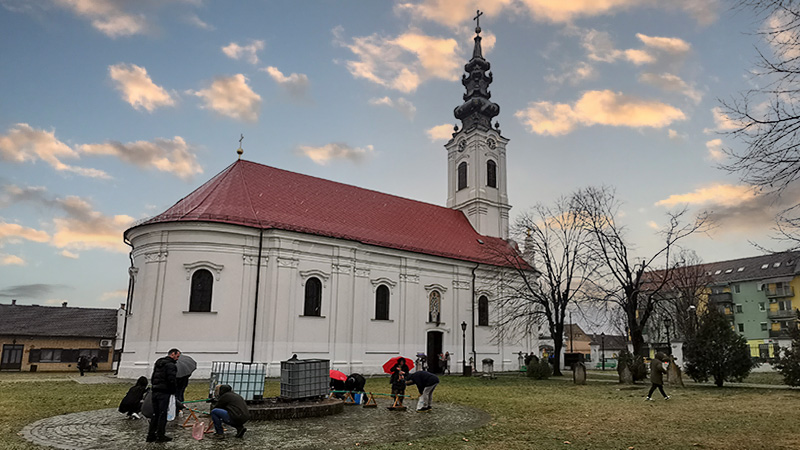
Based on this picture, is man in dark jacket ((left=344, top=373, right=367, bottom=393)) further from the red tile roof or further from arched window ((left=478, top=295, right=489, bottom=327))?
arched window ((left=478, top=295, right=489, bottom=327))

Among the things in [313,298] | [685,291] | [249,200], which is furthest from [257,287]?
[685,291]

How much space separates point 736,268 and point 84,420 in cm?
6814

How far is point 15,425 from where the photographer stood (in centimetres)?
1080

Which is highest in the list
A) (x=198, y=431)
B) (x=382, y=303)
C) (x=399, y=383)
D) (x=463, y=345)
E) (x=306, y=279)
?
(x=306, y=279)

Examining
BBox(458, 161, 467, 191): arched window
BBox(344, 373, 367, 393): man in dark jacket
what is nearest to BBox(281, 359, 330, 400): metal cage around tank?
BBox(344, 373, 367, 393): man in dark jacket

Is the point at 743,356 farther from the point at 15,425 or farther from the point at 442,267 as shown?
the point at 15,425

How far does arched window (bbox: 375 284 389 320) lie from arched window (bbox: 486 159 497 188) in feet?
48.8

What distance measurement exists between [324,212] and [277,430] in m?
20.5

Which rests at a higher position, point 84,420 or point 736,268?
point 736,268

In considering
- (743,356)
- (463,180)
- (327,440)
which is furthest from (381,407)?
(463,180)

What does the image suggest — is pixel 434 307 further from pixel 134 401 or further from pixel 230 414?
pixel 230 414

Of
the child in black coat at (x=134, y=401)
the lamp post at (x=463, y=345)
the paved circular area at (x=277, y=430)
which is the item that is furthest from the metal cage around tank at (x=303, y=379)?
the lamp post at (x=463, y=345)

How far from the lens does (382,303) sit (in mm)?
31000

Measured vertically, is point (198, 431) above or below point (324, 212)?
below
